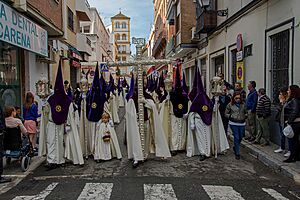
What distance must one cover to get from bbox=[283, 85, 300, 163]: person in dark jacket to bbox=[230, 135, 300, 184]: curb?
0.31 m

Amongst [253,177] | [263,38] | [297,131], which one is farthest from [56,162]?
[263,38]

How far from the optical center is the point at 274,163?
7.52 meters

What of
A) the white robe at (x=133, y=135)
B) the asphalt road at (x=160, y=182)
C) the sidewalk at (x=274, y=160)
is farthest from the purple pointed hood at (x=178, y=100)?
the sidewalk at (x=274, y=160)

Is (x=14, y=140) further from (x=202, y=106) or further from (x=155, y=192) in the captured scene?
(x=202, y=106)

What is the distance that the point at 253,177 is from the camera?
6.88 metres

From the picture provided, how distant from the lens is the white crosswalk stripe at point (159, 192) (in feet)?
18.2

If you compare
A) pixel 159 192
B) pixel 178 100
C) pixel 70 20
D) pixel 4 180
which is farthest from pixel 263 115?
pixel 70 20

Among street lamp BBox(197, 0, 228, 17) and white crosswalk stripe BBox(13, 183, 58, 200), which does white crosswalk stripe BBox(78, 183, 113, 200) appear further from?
street lamp BBox(197, 0, 228, 17)

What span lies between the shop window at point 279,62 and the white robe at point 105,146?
198 inches

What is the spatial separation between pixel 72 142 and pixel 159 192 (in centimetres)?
288

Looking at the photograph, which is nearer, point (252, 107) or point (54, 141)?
point (54, 141)

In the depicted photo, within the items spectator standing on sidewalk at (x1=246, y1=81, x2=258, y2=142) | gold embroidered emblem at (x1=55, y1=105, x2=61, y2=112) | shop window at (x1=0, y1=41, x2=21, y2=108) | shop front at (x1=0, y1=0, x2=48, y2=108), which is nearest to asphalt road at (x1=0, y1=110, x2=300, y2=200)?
gold embroidered emblem at (x1=55, y1=105, x2=61, y2=112)

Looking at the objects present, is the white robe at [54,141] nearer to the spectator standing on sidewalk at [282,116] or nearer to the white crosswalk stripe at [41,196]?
the white crosswalk stripe at [41,196]

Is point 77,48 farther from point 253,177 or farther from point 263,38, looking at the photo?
point 253,177
